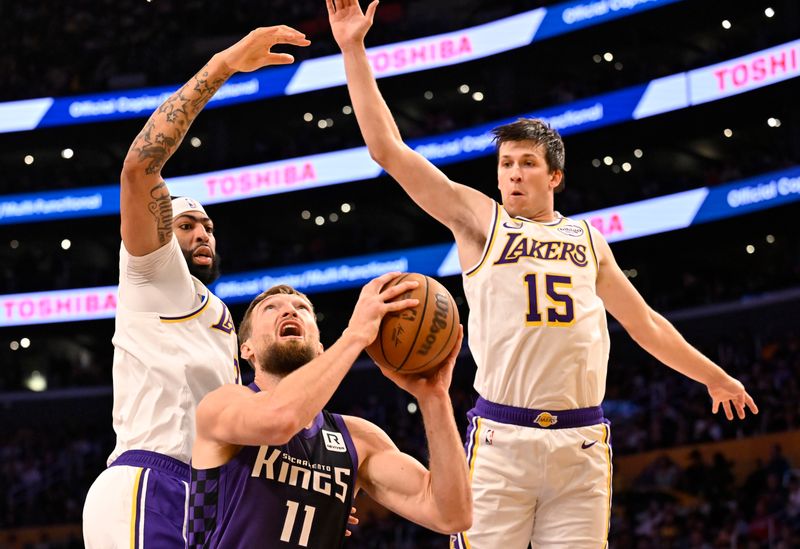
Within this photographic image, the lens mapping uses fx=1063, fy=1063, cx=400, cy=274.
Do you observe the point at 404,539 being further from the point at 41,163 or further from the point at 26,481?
the point at 41,163

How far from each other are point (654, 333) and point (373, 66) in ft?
88.2

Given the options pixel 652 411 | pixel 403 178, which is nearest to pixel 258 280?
pixel 652 411

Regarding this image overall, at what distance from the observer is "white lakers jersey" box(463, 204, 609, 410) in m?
4.86

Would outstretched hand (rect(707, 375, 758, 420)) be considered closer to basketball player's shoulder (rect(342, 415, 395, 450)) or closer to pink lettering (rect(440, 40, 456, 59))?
basketball player's shoulder (rect(342, 415, 395, 450))

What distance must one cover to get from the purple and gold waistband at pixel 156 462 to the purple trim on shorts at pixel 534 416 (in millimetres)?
1430

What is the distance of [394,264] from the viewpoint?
28688mm

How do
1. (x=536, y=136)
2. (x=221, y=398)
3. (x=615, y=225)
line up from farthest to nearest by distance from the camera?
(x=615, y=225) < (x=536, y=136) < (x=221, y=398)

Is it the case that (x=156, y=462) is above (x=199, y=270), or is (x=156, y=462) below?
below

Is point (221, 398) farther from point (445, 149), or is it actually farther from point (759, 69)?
point (445, 149)

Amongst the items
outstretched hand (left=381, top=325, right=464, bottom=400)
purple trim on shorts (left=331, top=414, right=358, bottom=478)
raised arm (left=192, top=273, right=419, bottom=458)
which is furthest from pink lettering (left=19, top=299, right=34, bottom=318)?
outstretched hand (left=381, top=325, right=464, bottom=400)

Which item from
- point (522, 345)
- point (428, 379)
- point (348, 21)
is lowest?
point (428, 379)

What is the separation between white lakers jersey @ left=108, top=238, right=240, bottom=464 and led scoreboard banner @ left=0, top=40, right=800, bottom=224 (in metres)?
21.0

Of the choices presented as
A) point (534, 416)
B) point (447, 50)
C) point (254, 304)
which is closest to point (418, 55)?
point (447, 50)

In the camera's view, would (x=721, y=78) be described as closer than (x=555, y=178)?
No
